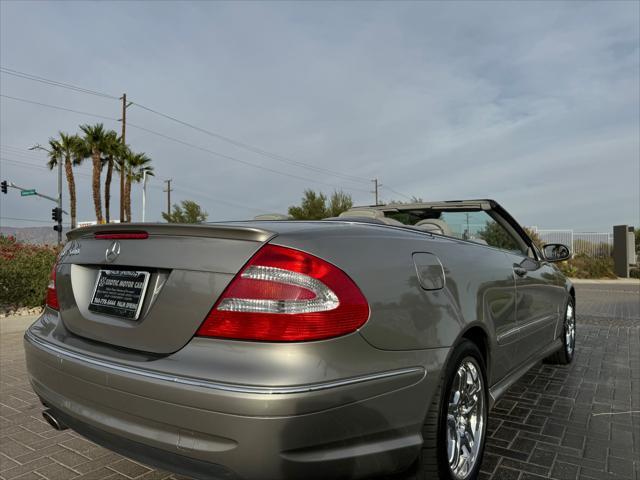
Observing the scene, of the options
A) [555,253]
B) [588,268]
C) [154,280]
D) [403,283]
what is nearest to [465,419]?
[403,283]

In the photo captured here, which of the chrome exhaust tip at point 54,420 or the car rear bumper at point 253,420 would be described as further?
the chrome exhaust tip at point 54,420

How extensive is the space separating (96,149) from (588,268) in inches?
1307

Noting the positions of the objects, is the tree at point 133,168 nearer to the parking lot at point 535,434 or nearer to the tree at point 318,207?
the tree at point 318,207

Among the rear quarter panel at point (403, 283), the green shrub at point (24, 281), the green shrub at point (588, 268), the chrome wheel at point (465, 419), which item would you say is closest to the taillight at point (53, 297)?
the rear quarter panel at point (403, 283)

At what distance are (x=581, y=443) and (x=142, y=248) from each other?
2851mm

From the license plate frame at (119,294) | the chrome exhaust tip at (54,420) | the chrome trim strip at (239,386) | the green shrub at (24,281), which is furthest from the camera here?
the green shrub at (24,281)

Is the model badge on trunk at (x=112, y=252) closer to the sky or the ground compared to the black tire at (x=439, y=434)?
closer to the sky

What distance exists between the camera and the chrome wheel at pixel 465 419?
2234 millimetres

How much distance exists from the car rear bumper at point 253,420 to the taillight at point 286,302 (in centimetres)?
18

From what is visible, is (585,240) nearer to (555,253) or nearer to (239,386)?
(555,253)

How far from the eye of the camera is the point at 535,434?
3100 millimetres

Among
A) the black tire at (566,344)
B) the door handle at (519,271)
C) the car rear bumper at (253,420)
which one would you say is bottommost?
the black tire at (566,344)

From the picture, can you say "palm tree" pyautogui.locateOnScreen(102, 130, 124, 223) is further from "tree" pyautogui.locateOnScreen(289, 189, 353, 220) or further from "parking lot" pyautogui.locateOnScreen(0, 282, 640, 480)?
"parking lot" pyautogui.locateOnScreen(0, 282, 640, 480)

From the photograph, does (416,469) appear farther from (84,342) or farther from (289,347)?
(84,342)
